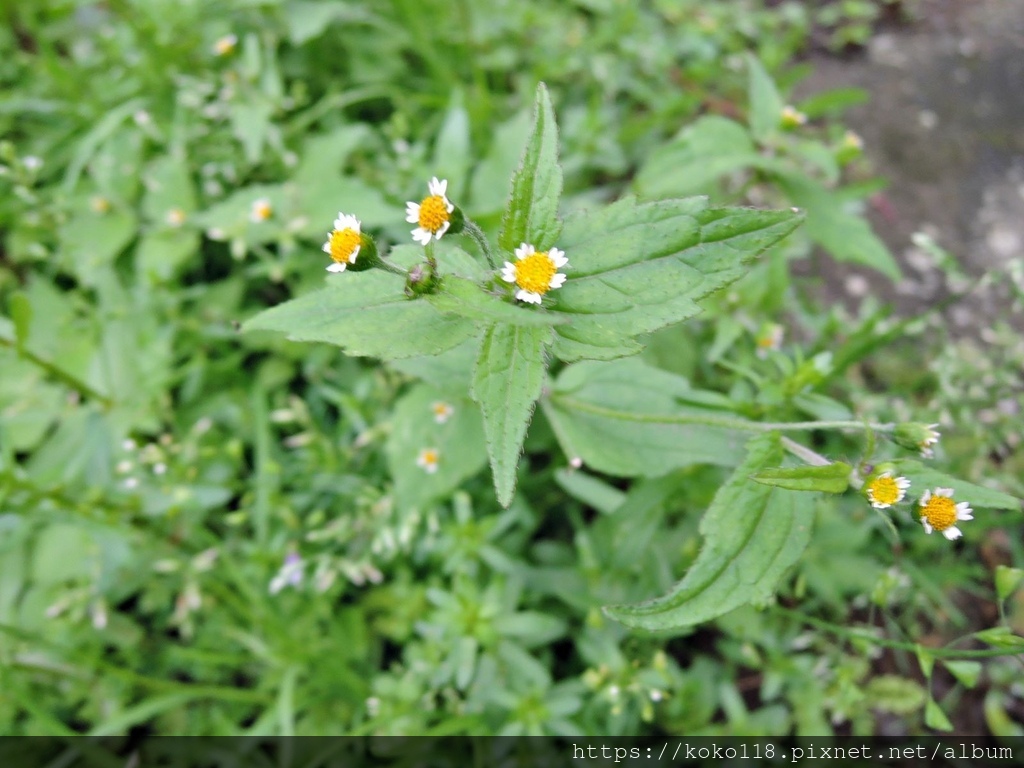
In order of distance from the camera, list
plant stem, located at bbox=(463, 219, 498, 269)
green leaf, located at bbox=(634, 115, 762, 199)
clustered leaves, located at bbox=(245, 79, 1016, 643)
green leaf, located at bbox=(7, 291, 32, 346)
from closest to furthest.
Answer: clustered leaves, located at bbox=(245, 79, 1016, 643) → plant stem, located at bbox=(463, 219, 498, 269) → green leaf, located at bbox=(7, 291, 32, 346) → green leaf, located at bbox=(634, 115, 762, 199)

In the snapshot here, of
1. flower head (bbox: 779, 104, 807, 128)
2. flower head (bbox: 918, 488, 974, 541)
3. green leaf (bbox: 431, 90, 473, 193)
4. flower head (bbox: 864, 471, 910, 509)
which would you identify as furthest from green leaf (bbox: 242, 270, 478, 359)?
flower head (bbox: 779, 104, 807, 128)

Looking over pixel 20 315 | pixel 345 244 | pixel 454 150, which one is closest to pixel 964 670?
pixel 345 244

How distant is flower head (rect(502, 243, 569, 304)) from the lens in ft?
5.27

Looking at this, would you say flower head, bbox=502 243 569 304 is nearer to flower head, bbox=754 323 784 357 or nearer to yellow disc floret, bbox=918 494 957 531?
yellow disc floret, bbox=918 494 957 531

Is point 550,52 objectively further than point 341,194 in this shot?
Yes

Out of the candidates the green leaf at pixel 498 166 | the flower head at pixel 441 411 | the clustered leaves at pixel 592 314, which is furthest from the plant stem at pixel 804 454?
the green leaf at pixel 498 166

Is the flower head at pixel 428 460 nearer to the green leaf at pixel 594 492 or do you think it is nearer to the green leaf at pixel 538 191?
the green leaf at pixel 594 492

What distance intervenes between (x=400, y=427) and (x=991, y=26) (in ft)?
14.4

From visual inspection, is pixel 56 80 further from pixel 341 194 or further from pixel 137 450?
pixel 137 450

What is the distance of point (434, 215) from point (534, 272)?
0.26m

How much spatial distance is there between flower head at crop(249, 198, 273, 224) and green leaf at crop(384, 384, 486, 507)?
112 cm

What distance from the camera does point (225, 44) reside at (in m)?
3.34

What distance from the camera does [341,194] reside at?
303 centimetres


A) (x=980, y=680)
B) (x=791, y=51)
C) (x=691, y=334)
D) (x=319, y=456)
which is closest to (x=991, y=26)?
(x=791, y=51)
